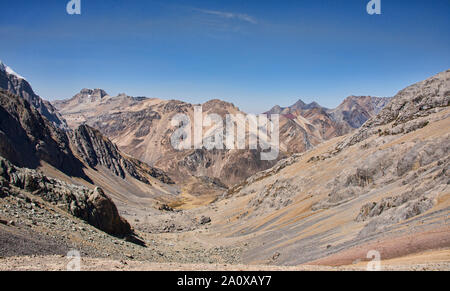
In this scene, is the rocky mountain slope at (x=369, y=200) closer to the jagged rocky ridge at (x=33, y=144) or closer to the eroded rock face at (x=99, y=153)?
the jagged rocky ridge at (x=33, y=144)

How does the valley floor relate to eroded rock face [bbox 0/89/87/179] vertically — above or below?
below

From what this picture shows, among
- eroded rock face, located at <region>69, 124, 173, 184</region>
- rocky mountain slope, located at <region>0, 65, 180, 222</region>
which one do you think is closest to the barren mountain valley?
rocky mountain slope, located at <region>0, 65, 180, 222</region>

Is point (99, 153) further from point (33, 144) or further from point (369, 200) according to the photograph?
point (369, 200)

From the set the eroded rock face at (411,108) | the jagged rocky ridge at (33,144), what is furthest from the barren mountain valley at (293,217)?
the jagged rocky ridge at (33,144)

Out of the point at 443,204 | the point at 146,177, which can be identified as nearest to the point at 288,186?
the point at 443,204

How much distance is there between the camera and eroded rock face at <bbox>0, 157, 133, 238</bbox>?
108 feet

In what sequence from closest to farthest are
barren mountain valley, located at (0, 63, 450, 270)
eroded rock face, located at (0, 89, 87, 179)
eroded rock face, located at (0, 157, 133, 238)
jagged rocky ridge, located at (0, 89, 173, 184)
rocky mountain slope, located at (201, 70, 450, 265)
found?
barren mountain valley, located at (0, 63, 450, 270), rocky mountain slope, located at (201, 70, 450, 265), eroded rock face, located at (0, 157, 133, 238), jagged rocky ridge, located at (0, 89, 173, 184), eroded rock face, located at (0, 89, 87, 179)

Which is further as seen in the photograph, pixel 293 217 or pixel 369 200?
pixel 293 217

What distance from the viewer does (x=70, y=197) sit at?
34531 mm

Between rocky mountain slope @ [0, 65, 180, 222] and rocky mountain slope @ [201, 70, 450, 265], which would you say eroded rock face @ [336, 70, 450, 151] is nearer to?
rocky mountain slope @ [201, 70, 450, 265]

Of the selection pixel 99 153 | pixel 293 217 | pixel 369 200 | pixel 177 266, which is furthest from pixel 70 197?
pixel 99 153

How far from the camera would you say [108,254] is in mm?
25688

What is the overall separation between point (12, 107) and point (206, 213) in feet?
→ 257
